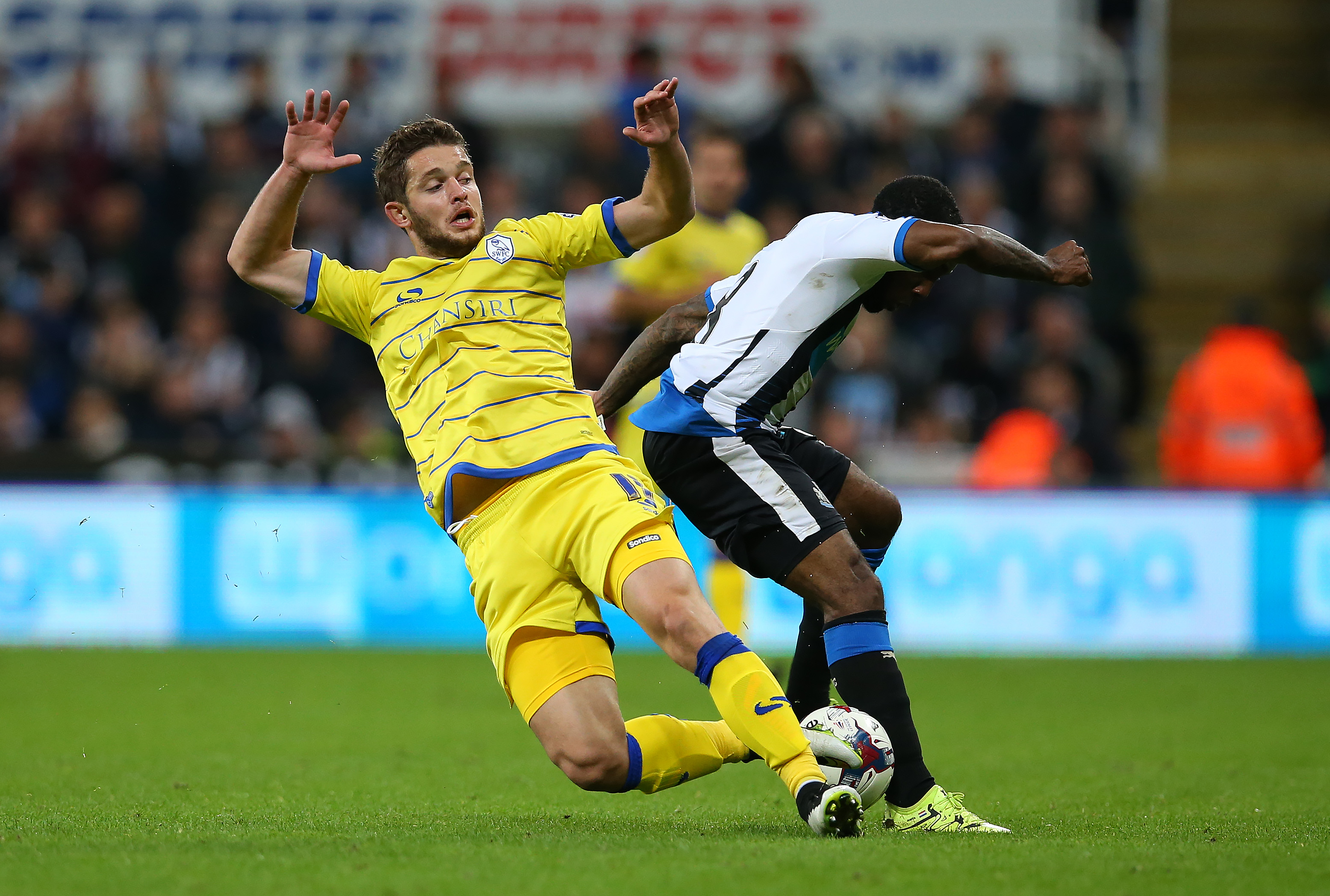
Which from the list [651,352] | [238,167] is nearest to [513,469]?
[651,352]

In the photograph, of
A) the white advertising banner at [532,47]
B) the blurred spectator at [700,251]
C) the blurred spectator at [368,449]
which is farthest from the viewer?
the white advertising banner at [532,47]

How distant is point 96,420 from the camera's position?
12.4m

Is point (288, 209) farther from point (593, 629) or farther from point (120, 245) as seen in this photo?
point (120, 245)

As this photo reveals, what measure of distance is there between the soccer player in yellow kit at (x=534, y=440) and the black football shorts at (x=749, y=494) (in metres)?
0.18

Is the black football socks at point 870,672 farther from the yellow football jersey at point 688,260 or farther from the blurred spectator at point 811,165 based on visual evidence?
the blurred spectator at point 811,165

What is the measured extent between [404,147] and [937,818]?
250 cm

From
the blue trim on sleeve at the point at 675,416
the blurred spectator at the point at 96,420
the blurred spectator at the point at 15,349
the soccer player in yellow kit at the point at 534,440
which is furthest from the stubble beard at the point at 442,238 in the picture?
the blurred spectator at the point at 15,349

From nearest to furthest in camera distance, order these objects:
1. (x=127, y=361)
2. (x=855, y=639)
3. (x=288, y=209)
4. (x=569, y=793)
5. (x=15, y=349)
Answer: (x=855, y=639), (x=288, y=209), (x=569, y=793), (x=127, y=361), (x=15, y=349)

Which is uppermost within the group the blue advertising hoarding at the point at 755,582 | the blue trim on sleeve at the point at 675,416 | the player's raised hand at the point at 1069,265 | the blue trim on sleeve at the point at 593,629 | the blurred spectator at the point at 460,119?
the blurred spectator at the point at 460,119

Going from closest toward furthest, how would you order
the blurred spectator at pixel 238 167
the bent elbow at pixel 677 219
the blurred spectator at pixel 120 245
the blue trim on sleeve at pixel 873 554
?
the bent elbow at pixel 677 219
the blue trim on sleeve at pixel 873 554
the blurred spectator at pixel 120 245
the blurred spectator at pixel 238 167

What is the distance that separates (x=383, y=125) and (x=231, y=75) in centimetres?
211

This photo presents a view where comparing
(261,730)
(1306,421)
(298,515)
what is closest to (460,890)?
(261,730)

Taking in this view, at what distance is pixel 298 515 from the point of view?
10945 mm

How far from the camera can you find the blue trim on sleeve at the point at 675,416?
488 cm
